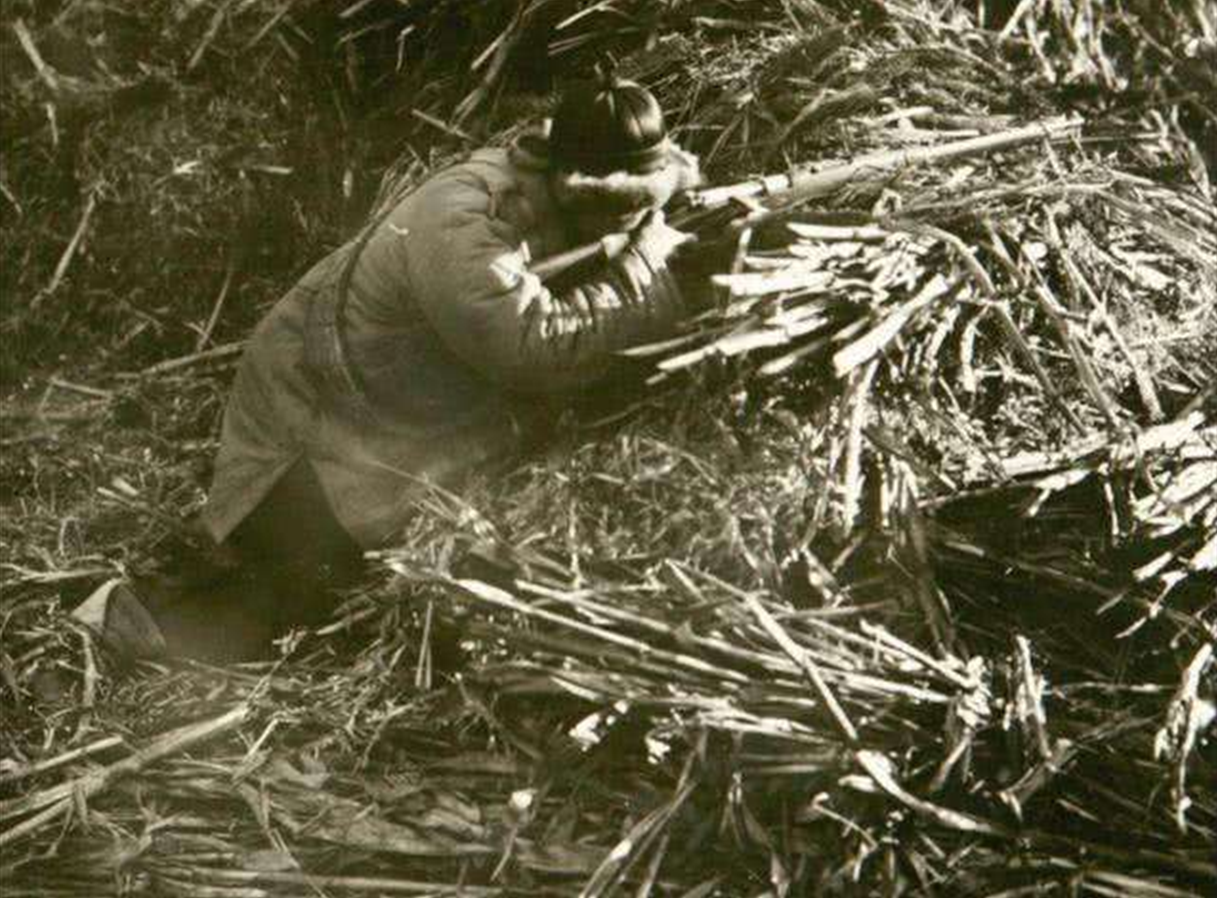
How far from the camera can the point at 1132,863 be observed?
2389mm

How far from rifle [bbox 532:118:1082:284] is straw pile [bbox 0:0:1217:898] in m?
0.01

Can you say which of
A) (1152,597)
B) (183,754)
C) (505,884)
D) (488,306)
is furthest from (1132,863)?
(183,754)

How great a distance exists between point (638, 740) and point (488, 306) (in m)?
0.73

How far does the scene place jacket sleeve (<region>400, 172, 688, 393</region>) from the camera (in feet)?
8.91

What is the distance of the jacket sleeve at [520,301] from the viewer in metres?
2.72

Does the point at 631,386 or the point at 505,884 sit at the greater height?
the point at 631,386

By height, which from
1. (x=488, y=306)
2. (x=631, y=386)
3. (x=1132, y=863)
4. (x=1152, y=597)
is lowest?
(x=1132, y=863)

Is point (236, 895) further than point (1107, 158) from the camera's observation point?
No

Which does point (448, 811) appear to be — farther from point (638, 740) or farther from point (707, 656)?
point (707, 656)

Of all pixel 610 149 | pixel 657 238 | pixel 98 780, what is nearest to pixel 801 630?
pixel 657 238

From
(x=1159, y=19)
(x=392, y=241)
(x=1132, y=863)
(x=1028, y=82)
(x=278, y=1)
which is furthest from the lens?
(x=278, y=1)

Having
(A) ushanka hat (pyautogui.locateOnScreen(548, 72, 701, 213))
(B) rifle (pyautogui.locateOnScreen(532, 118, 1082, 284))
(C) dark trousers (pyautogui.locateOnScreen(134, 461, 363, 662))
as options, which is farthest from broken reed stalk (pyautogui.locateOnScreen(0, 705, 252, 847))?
(A) ushanka hat (pyautogui.locateOnScreen(548, 72, 701, 213))

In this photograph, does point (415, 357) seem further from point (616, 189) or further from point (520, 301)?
point (616, 189)

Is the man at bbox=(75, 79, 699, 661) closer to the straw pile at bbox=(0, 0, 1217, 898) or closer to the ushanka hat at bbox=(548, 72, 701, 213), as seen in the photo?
the ushanka hat at bbox=(548, 72, 701, 213)
